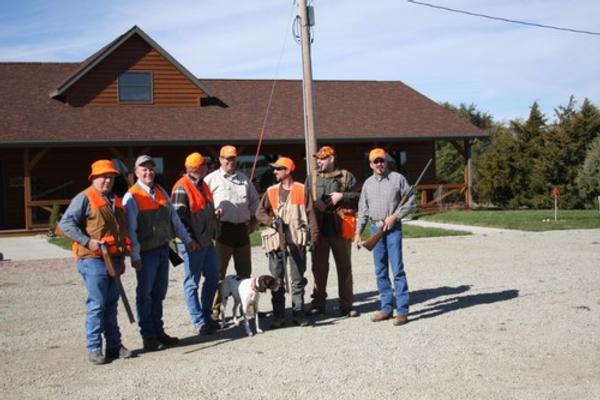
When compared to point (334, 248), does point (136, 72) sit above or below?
above

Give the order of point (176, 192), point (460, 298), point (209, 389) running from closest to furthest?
point (209, 389)
point (176, 192)
point (460, 298)

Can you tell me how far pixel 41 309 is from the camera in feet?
30.0

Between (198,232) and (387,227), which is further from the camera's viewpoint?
(387,227)

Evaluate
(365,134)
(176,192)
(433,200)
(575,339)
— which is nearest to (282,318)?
(176,192)

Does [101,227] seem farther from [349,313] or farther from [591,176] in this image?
[591,176]

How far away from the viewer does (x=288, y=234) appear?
7695 mm

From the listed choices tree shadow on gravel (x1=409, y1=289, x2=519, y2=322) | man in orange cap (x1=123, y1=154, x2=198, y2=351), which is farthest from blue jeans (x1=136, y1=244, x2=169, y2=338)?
tree shadow on gravel (x1=409, y1=289, x2=519, y2=322)

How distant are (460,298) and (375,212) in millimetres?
2008

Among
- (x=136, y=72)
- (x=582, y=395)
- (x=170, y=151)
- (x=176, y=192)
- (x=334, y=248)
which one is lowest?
(x=582, y=395)

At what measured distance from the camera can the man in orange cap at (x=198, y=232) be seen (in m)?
7.31

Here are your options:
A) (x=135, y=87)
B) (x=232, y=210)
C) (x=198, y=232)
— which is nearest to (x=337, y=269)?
(x=232, y=210)

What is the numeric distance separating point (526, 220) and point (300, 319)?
14.6 meters

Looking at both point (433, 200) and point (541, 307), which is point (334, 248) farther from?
point (433, 200)

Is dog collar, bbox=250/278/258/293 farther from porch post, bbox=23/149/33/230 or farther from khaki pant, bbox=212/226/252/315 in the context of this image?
porch post, bbox=23/149/33/230
